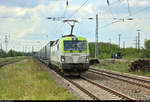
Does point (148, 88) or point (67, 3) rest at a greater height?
point (67, 3)

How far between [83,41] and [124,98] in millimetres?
9801

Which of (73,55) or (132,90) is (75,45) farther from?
(132,90)

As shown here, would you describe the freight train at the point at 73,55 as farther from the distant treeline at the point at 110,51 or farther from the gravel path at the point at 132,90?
the distant treeline at the point at 110,51

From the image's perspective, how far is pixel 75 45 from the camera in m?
19.3

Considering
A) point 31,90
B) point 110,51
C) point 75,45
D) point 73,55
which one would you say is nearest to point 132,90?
point 31,90

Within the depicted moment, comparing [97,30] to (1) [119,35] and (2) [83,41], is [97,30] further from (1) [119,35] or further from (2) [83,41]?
(1) [119,35]

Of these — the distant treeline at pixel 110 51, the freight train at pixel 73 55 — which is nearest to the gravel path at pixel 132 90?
the freight train at pixel 73 55

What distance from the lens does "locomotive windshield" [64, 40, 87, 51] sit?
19.1m

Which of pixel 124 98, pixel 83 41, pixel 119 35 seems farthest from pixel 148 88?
pixel 119 35

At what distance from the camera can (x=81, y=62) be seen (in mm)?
18656

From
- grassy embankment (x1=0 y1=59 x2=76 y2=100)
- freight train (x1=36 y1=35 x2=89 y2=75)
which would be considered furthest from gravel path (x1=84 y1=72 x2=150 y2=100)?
freight train (x1=36 y1=35 x2=89 y2=75)

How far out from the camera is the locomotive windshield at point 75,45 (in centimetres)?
1908

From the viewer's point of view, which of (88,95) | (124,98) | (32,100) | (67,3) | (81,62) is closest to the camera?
(32,100)

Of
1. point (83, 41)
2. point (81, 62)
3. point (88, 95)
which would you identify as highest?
point (83, 41)
